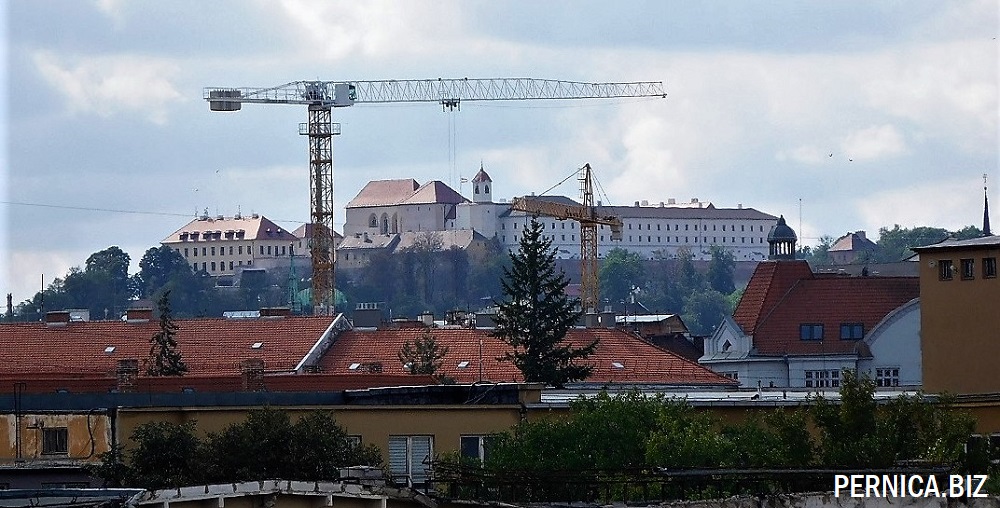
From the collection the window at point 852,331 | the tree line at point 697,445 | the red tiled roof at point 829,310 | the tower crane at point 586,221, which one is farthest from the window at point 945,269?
the tower crane at point 586,221

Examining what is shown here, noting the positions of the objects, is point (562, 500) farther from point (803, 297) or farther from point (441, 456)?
point (803, 297)

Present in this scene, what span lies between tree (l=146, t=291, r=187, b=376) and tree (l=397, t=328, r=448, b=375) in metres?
5.94

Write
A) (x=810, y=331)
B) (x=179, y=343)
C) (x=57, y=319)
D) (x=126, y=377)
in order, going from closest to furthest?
(x=126, y=377) < (x=179, y=343) < (x=57, y=319) < (x=810, y=331)

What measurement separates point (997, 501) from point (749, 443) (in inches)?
421

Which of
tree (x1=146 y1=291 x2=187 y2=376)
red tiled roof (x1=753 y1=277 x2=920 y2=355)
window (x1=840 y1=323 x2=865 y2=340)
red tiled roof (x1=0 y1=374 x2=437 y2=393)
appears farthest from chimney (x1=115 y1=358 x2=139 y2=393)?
window (x1=840 y1=323 x2=865 y2=340)

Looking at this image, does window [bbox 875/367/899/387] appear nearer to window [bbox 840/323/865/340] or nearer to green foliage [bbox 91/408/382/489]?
window [bbox 840/323/865/340]

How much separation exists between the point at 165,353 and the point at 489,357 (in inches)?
416

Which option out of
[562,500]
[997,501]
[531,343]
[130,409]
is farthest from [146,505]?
[531,343]

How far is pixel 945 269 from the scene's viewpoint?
157ft

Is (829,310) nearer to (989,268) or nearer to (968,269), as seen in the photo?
(968,269)

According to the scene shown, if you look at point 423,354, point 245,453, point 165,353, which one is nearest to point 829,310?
point 423,354

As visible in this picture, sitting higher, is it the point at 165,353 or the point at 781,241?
the point at 781,241

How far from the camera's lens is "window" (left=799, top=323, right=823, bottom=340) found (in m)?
82.5

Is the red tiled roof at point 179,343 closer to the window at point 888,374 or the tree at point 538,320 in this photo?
the tree at point 538,320
